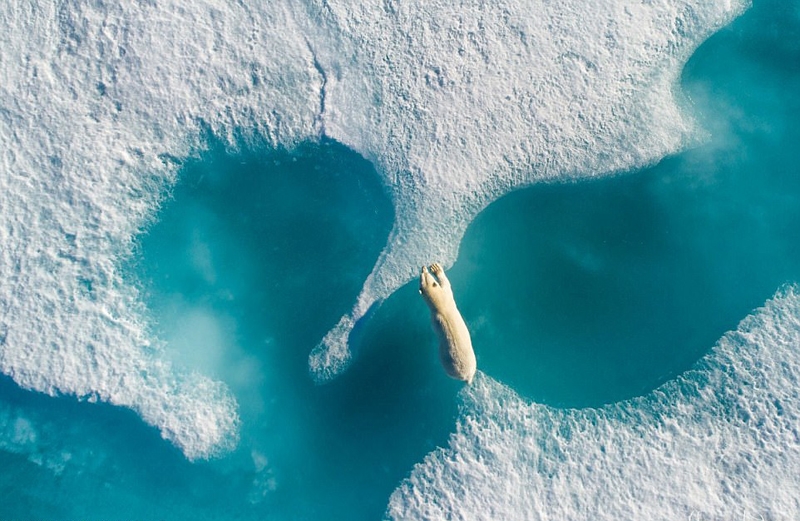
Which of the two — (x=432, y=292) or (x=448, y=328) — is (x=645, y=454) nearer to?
(x=448, y=328)

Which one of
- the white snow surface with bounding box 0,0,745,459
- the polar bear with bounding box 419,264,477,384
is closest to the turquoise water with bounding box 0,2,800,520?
the white snow surface with bounding box 0,0,745,459

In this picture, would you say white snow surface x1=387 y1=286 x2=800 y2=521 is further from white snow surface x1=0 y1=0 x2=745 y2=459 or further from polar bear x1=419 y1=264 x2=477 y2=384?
white snow surface x1=0 y1=0 x2=745 y2=459

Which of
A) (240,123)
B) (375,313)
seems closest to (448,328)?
(375,313)

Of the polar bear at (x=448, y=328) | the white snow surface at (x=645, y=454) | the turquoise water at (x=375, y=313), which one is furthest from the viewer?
the turquoise water at (x=375, y=313)

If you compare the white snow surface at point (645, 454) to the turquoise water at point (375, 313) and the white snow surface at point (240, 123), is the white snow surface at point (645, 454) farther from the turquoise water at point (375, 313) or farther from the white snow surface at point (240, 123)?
the white snow surface at point (240, 123)

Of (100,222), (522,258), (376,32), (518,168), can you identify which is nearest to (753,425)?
(522,258)

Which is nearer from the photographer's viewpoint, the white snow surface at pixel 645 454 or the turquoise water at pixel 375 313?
the white snow surface at pixel 645 454

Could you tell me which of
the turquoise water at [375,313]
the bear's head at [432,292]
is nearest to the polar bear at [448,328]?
the bear's head at [432,292]

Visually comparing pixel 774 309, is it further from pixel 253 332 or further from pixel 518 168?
pixel 253 332
